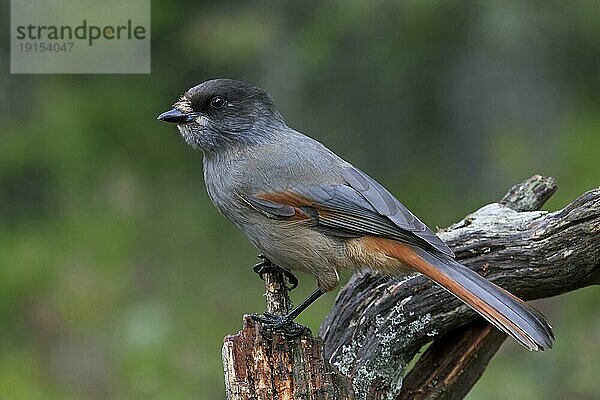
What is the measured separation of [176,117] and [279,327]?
1189 mm

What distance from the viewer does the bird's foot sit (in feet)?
13.9

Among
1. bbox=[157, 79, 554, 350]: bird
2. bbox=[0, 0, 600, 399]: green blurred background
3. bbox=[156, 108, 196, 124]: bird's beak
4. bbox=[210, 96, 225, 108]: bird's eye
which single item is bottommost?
bbox=[157, 79, 554, 350]: bird

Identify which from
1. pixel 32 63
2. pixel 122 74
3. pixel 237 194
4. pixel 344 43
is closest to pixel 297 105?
pixel 344 43

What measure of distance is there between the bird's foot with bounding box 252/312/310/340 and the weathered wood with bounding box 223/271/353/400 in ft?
0.05

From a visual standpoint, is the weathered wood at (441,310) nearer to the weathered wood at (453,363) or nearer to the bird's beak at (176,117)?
the weathered wood at (453,363)

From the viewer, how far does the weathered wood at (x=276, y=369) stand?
412 cm

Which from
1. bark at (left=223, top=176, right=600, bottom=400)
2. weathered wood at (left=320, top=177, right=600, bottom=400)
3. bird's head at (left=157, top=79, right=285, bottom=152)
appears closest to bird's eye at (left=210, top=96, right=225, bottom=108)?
bird's head at (left=157, top=79, right=285, bottom=152)

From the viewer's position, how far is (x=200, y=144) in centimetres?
489

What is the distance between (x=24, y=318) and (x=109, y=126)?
7.13 feet

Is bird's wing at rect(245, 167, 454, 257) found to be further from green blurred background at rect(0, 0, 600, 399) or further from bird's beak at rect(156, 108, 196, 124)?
green blurred background at rect(0, 0, 600, 399)

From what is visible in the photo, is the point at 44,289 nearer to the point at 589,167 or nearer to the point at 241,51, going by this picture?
the point at 241,51

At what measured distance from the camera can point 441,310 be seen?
182 inches

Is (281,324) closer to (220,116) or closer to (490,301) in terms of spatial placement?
(490,301)

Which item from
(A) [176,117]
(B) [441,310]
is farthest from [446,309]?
(A) [176,117]
